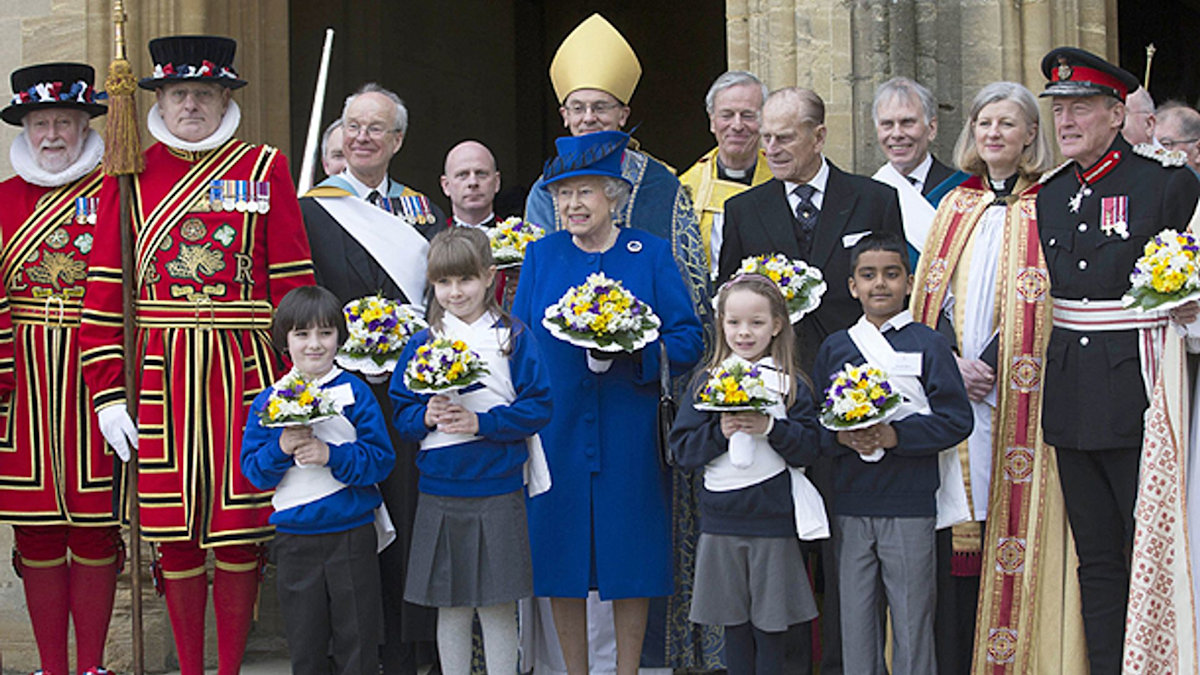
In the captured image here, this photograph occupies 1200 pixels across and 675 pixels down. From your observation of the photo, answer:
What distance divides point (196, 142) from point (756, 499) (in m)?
2.05

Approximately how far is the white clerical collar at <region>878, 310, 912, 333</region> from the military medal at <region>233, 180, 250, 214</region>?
1.97 m

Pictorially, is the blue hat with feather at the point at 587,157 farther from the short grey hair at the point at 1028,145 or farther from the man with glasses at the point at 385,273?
the short grey hair at the point at 1028,145

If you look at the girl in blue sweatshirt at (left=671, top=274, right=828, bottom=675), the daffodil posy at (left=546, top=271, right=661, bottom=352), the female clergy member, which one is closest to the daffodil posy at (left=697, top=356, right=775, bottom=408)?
the girl in blue sweatshirt at (left=671, top=274, right=828, bottom=675)

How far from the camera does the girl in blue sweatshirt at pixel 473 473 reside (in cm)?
457

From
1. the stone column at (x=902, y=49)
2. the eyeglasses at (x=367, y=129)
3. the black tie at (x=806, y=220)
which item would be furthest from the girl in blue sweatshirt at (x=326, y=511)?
the stone column at (x=902, y=49)

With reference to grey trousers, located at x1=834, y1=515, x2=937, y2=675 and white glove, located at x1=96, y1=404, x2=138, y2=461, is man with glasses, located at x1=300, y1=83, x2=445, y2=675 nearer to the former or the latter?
white glove, located at x1=96, y1=404, x2=138, y2=461

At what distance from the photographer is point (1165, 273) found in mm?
4320

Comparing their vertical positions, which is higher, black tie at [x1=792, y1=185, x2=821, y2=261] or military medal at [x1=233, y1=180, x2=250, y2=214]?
military medal at [x1=233, y1=180, x2=250, y2=214]

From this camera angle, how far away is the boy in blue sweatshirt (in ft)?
15.0

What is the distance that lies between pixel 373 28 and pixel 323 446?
254 inches

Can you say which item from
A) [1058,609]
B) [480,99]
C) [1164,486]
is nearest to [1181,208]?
[1164,486]

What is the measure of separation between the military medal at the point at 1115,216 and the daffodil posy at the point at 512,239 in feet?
5.93

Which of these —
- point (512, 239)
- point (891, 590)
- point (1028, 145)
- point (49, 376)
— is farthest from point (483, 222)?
point (891, 590)

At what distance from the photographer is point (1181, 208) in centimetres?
461
